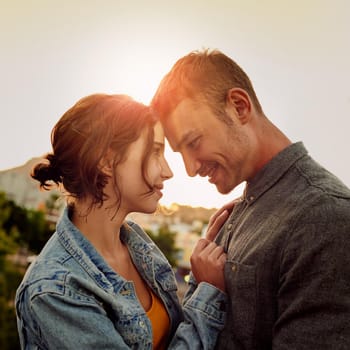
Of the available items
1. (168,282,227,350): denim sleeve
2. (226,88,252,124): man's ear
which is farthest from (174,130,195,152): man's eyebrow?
(168,282,227,350): denim sleeve

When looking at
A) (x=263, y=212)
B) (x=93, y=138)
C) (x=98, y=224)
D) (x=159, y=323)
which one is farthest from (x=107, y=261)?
(x=263, y=212)

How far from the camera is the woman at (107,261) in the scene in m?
1.10

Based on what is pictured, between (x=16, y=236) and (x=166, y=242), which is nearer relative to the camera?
(x=16, y=236)

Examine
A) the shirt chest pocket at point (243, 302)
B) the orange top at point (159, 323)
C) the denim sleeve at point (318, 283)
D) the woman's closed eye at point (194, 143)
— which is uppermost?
the woman's closed eye at point (194, 143)

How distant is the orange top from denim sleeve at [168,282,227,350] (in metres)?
0.08

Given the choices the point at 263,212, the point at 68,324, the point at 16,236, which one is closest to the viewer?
the point at 68,324

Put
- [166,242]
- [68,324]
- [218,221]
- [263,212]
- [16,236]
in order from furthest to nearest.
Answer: [166,242] < [16,236] < [218,221] < [263,212] < [68,324]

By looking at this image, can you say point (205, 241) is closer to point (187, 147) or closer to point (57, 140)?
point (187, 147)

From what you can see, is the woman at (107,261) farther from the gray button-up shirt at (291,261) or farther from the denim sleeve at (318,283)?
the denim sleeve at (318,283)

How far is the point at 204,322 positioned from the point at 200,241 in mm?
238

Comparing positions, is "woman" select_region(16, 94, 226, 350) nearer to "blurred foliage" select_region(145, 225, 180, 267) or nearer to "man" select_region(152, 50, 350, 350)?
"man" select_region(152, 50, 350, 350)

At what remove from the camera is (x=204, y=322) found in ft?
3.99

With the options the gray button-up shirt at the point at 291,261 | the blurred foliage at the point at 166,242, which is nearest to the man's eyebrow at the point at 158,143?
the gray button-up shirt at the point at 291,261

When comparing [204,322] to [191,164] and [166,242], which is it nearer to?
[191,164]
